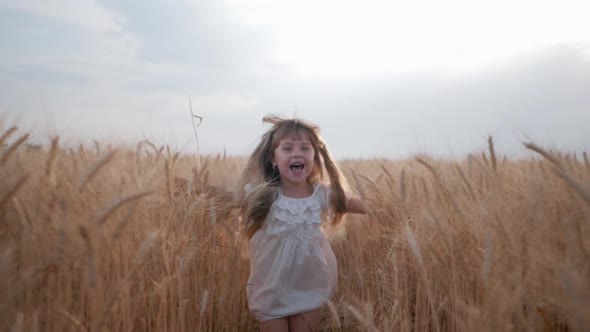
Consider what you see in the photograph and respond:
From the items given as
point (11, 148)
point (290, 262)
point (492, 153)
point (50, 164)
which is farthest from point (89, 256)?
point (492, 153)

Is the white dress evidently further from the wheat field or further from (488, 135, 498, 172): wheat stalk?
(488, 135, 498, 172): wheat stalk

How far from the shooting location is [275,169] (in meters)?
2.47

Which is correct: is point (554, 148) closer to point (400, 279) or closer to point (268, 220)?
point (400, 279)

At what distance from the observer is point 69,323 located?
0.99 meters

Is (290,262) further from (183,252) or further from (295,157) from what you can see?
(183,252)

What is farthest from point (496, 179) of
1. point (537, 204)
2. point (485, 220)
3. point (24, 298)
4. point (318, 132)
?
point (24, 298)

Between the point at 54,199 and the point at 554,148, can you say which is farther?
the point at 554,148

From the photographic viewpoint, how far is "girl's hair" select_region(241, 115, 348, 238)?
7.18 ft

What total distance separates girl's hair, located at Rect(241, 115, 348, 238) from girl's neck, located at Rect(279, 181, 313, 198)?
0.17ft

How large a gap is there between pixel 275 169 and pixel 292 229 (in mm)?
472

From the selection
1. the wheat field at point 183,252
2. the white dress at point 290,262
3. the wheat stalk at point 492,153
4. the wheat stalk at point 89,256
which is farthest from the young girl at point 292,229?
the wheat stalk at point 89,256

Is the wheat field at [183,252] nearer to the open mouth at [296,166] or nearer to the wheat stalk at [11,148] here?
the wheat stalk at [11,148]

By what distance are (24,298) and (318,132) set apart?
169 cm

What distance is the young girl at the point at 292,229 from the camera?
2.00m
